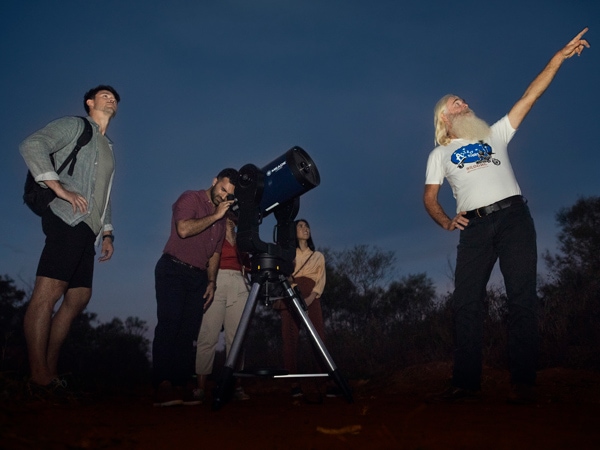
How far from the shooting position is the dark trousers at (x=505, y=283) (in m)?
3.40

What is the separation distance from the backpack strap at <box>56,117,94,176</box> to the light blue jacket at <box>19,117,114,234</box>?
21mm

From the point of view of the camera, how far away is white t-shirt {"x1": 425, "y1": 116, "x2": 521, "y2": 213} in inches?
145

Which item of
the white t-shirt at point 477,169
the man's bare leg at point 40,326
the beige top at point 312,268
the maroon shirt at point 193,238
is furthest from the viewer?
the beige top at point 312,268

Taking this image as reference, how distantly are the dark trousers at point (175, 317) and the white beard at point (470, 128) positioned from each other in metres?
2.44

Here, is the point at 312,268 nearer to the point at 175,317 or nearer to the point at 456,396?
the point at 175,317

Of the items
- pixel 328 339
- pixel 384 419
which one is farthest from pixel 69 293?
pixel 328 339

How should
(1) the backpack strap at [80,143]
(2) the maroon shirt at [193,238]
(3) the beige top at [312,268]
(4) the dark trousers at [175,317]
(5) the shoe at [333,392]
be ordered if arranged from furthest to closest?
(3) the beige top at [312,268] < (5) the shoe at [333,392] < (2) the maroon shirt at [193,238] < (4) the dark trousers at [175,317] < (1) the backpack strap at [80,143]

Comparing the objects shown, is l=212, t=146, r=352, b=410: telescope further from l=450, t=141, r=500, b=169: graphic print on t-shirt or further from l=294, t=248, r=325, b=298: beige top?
l=294, t=248, r=325, b=298: beige top

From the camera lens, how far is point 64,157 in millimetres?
3590

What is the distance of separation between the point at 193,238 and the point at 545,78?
304 centimetres

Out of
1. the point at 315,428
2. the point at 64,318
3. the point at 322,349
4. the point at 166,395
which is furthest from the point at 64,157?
the point at 315,428

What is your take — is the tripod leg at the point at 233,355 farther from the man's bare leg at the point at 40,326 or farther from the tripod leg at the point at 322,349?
the man's bare leg at the point at 40,326

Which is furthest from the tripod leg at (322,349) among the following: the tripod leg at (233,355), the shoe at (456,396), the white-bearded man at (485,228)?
the white-bearded man at (485,228)

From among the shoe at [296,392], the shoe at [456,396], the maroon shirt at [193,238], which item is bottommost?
the shoe at [296,392]
